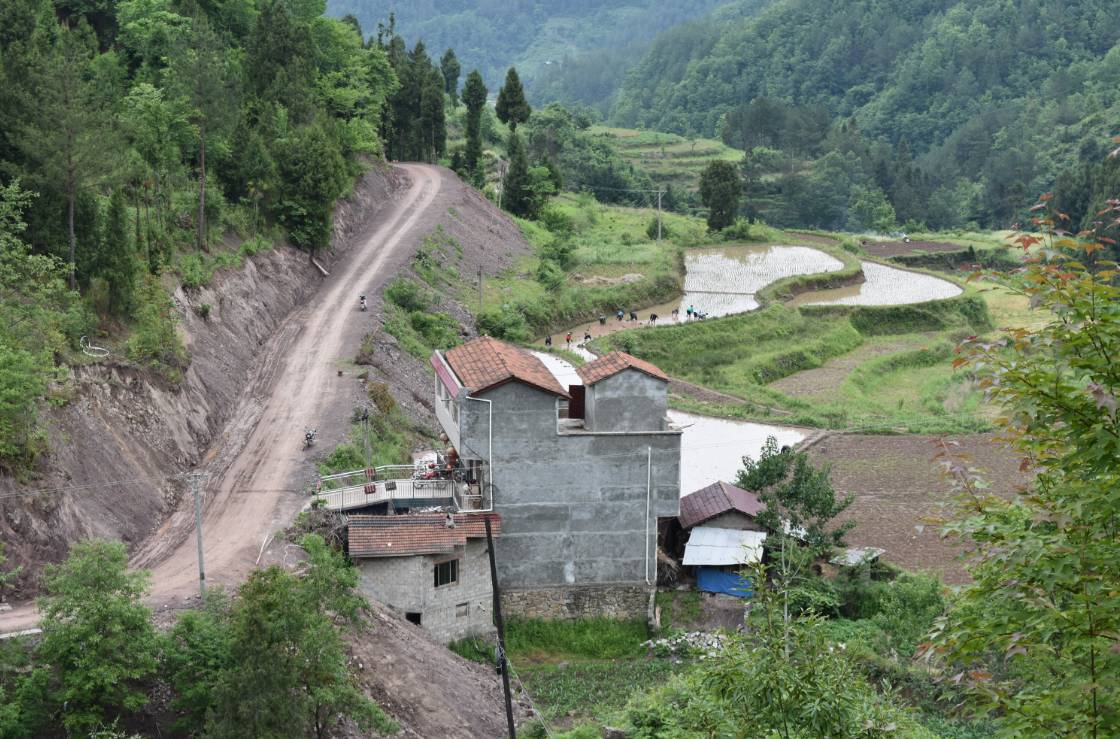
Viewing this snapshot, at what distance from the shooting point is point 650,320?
5672cm

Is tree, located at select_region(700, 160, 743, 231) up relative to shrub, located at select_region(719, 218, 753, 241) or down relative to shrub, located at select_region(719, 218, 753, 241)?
up

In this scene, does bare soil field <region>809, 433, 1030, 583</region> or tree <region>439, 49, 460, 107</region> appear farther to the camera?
tree <region>439, 49, 460, 107</region>

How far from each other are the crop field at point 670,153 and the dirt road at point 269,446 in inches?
2753

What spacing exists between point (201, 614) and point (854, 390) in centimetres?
3509

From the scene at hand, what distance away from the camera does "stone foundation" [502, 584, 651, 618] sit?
27.1 meters

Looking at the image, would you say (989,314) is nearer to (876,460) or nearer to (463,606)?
(876,460)

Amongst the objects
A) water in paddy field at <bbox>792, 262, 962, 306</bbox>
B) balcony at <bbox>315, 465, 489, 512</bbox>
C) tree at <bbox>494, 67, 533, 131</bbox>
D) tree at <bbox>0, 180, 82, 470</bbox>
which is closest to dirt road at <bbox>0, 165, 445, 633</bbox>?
balcony at <bbox>315, 465, 489, 512</bbox>

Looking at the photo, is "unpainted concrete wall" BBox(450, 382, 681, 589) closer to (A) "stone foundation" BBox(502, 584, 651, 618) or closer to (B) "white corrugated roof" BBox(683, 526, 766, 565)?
(A) "stone foundation" BBox(502, 584, 651, 618)

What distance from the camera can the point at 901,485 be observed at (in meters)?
36.2

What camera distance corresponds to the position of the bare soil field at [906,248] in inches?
3378

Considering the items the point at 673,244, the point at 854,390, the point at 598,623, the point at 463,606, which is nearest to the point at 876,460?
the point at 854,390

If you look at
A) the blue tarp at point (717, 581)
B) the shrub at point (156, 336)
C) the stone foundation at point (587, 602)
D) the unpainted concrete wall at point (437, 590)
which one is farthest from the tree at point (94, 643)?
the blue tarp at point (717, 581)

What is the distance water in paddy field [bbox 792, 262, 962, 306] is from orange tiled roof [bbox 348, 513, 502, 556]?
40.8 metres

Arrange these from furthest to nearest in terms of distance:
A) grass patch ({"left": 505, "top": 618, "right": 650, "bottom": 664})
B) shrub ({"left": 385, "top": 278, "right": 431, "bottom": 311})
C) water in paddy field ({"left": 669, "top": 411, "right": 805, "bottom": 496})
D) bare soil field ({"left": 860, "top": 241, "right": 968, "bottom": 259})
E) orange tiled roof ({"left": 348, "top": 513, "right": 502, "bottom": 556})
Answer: bare soil field ({"left": 860, "top": 241, "right": 968, "bottom": 259}), shrub ({"left": 385, "top": 278, "right": 431, "bottom": 311}), water in paddy field ({"left": 669, "top": 411, "right": 805, "bottom": 496}), grass patch ({"left": 505, "top": 618, "right": 650, "bottom": 664}), orange tiled roof ({"left": 348, "top": 513, "right": 502, "bottom": 556})
